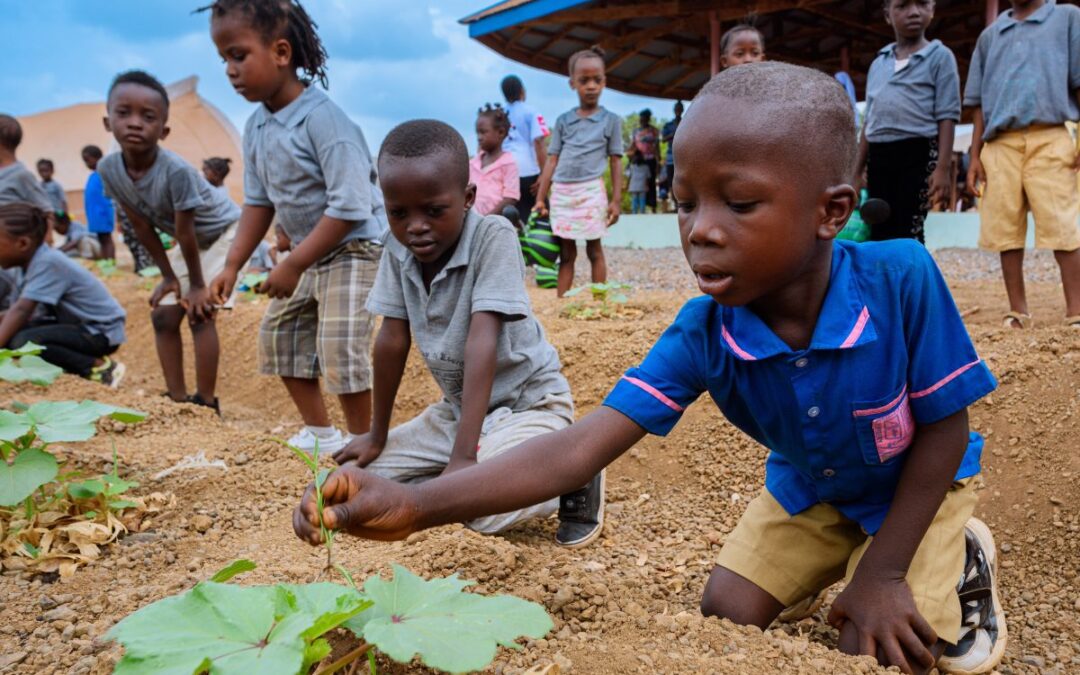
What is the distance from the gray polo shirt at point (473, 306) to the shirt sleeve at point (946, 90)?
265 cm

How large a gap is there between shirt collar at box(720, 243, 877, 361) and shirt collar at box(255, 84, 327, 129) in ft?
7.36

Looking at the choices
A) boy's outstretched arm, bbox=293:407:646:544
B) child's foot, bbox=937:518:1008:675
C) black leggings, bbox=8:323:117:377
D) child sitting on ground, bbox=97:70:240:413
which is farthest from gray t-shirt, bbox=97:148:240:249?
child's foot, bbox=937:518:1008:675

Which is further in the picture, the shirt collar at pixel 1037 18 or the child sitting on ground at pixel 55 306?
the child sitting on ground at pixel 55 306

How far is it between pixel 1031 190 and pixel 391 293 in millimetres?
3047

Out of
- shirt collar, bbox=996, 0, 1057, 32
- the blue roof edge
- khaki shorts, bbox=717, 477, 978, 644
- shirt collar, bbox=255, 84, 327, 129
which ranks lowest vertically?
khaki shorts, bbox=717, 477, 978, 644

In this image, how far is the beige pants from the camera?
2.46 metres

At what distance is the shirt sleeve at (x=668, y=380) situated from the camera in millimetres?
1634

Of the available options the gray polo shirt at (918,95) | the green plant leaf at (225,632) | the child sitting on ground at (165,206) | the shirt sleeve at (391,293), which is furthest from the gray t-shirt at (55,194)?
the green plant leaf at (225,632)

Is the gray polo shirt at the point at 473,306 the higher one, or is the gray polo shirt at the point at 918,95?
the gray polo shirt at the point at 918,95

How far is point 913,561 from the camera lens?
1.68m

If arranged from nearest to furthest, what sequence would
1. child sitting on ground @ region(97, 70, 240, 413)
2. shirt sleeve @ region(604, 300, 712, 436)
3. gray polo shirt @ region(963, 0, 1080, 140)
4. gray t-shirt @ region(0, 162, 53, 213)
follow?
shirt sleeve @ region(604, 300, 712, 436) → gray polo shirt @ region(963, 0, 1080, 140) → child sitting on ground @ region(97, 70, 240, 413) → gray t-shirt @ region(0, 162, 53, 213)

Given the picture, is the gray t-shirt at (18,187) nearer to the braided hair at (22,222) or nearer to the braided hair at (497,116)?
the braided hair at (22,222)

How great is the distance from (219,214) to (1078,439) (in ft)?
13.5

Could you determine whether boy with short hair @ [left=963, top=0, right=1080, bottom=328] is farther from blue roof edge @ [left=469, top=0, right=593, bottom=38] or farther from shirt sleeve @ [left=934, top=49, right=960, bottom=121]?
blue roof edge @ [left=469, top=0, right=593, bottom=38]
